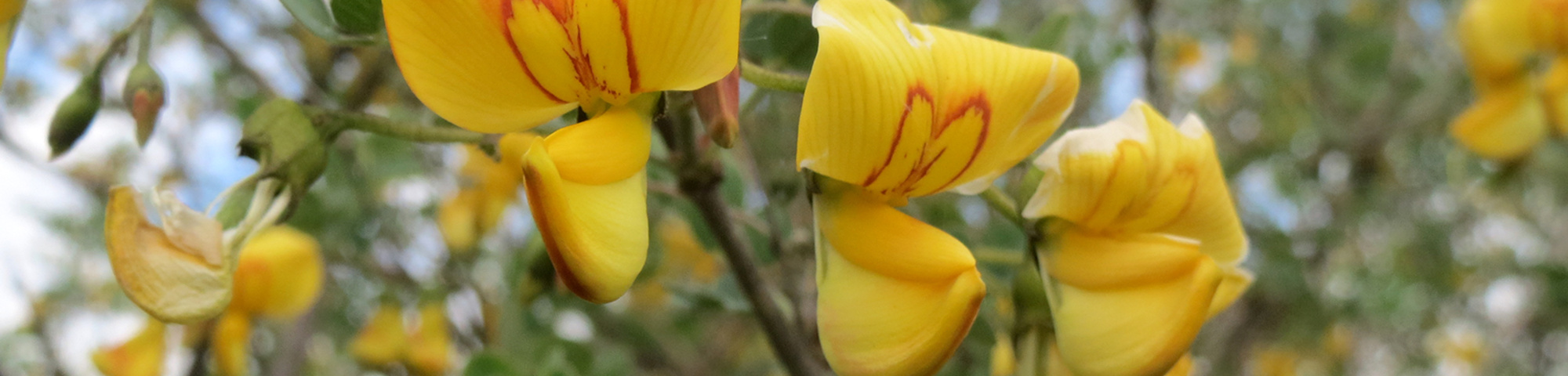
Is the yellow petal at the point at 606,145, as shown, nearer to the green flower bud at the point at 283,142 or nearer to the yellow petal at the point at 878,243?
the yellow petal at the point at 878,243

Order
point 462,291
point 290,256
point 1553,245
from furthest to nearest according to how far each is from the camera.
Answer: point 1553,245, point 462,291, point 290,256

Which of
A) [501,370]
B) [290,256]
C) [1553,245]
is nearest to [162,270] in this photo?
[501,370]

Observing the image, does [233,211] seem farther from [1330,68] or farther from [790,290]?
[1330,68]

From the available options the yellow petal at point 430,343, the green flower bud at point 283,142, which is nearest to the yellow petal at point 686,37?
the green flower bud at point 283,142

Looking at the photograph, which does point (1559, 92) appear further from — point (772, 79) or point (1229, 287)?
point (772, 79)

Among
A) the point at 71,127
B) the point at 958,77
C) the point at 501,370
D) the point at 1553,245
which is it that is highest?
the point at 958,77


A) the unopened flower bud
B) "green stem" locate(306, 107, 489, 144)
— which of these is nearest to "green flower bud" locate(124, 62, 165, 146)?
"green stem" locate(306, 107, 489, 144)
